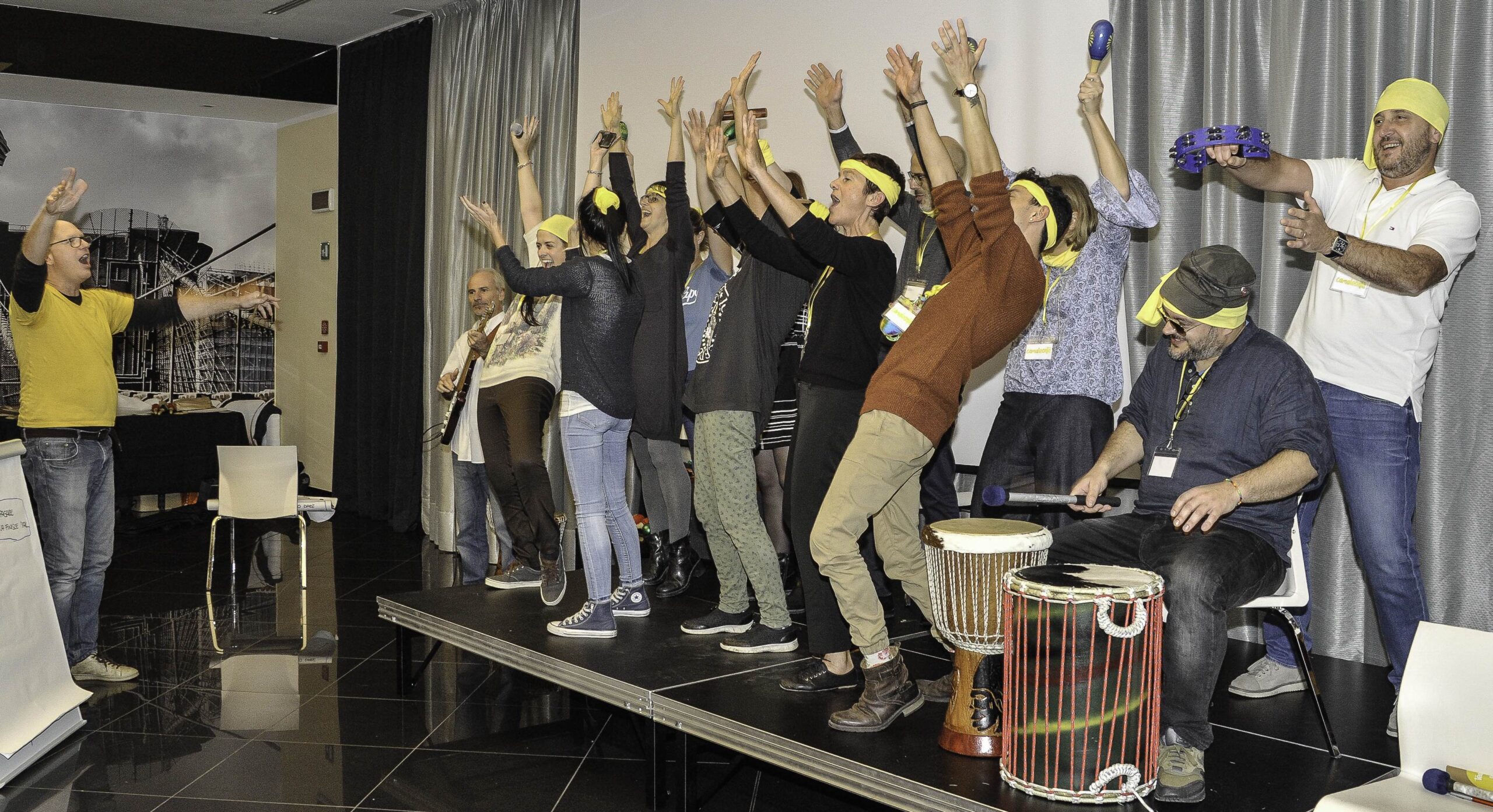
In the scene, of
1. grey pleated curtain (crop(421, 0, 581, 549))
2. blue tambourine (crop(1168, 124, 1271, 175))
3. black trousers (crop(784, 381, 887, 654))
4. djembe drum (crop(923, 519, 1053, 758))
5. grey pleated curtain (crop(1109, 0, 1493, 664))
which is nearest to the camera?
djembe drum (crop(923, 519, 1053, 758))

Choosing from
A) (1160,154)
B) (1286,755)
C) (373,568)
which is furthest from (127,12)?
(1286,755)

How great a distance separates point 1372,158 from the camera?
3.48 meters

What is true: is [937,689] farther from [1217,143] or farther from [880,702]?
[1217,143]

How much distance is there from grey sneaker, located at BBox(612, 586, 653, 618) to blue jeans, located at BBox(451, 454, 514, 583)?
1.29m

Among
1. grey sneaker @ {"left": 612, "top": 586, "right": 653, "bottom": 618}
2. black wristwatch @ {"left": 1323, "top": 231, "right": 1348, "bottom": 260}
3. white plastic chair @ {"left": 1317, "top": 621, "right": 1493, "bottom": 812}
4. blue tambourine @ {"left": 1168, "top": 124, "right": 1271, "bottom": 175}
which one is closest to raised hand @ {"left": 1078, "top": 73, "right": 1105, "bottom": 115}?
blue tambourine @ {"left": 1168, "top": 124, "right": 1271, "bottom": 175}

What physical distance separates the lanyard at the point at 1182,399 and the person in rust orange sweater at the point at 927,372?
48 cm

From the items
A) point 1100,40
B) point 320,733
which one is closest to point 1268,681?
point 1100,40

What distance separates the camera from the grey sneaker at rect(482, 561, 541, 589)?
16.0 ft

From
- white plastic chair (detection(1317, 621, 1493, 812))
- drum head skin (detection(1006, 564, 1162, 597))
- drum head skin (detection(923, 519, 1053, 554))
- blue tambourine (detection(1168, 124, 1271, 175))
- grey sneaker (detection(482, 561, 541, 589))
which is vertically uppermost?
blue tambourine (detection(1168, 124, 1271, 175))

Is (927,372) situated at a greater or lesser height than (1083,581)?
greater

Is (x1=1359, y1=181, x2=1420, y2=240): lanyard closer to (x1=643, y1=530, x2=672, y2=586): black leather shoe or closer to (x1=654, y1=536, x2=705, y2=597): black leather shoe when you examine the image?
(x1=654, y1=536, x2=705, y2=597): black leather shoe

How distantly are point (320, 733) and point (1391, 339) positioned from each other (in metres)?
3.66

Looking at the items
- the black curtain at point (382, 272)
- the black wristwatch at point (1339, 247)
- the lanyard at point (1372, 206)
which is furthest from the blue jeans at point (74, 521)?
Result: the lanyard at point (1372, 206)

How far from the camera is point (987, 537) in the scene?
2.98 meters
